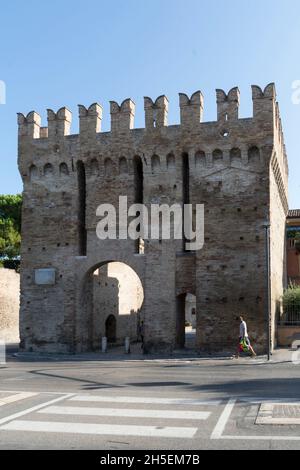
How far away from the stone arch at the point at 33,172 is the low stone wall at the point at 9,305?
9778 millimetres

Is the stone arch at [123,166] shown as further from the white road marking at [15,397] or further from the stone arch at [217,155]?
the white road marking at [15,397]

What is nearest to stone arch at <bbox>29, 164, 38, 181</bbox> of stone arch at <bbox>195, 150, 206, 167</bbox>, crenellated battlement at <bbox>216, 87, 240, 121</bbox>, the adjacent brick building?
stone arch at <bbox>195, 150, 206, 167</bbox>

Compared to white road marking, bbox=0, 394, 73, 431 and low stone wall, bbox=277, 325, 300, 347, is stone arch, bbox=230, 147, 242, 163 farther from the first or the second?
white road marking, bbox=0, 394, 73, 431

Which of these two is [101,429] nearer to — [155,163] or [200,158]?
[200,158]

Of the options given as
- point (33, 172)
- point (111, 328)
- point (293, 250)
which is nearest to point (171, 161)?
point (33, 172)

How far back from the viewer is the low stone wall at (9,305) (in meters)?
35.1

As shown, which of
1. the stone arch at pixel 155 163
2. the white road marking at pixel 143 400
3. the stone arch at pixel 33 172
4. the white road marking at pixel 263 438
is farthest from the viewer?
the stone arch at pixel 33 172

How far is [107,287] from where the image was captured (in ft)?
101

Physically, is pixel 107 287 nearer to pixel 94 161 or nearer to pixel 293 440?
pixel 94 161

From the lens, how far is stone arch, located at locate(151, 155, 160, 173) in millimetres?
25078

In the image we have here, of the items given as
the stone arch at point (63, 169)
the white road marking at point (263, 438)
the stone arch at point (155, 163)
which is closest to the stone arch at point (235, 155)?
the stone arch at point (155, 163)

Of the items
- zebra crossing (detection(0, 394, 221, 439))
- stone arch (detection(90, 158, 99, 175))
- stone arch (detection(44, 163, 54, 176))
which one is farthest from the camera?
stone arch (detection(44, 163, 54, 176))

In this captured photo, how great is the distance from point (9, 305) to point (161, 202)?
15.9 metres

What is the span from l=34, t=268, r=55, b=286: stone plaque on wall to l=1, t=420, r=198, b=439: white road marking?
17.0m
